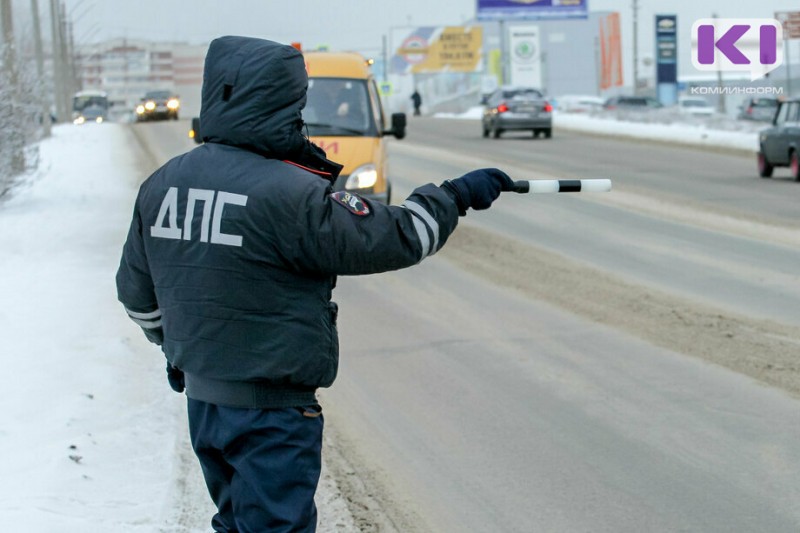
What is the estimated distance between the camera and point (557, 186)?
3.62m

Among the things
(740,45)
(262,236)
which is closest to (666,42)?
(740,45)

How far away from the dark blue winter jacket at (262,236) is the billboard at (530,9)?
208 ft

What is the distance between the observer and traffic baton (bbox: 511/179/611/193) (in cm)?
353

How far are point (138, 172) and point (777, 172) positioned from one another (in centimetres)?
1317

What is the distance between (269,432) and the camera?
3.12 meters

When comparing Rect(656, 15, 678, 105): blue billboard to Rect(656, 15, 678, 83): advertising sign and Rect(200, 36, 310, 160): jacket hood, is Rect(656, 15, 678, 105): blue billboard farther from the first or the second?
Rect(200, 36, 310, 160): jacket hood

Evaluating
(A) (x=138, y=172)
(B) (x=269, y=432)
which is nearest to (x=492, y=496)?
(B) (x=269, y=432)

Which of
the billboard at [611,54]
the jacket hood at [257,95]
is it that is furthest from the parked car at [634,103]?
the jacket hood at [257,95]

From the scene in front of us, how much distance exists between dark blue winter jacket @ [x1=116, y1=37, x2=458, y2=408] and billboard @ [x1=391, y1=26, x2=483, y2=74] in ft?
298

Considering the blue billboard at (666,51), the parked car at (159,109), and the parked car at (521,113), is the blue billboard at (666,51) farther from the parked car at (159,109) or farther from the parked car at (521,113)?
the parked car at (159,109)

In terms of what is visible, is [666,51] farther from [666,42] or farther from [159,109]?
[159,109]

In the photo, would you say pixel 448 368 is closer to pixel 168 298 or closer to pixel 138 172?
pixel 168 298

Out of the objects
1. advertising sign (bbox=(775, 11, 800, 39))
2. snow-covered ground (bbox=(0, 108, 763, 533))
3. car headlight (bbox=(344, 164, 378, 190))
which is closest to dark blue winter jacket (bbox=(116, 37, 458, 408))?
snow-covered ground (bbox=(0, 108, 763, 533))

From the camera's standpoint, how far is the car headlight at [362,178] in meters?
13.8
